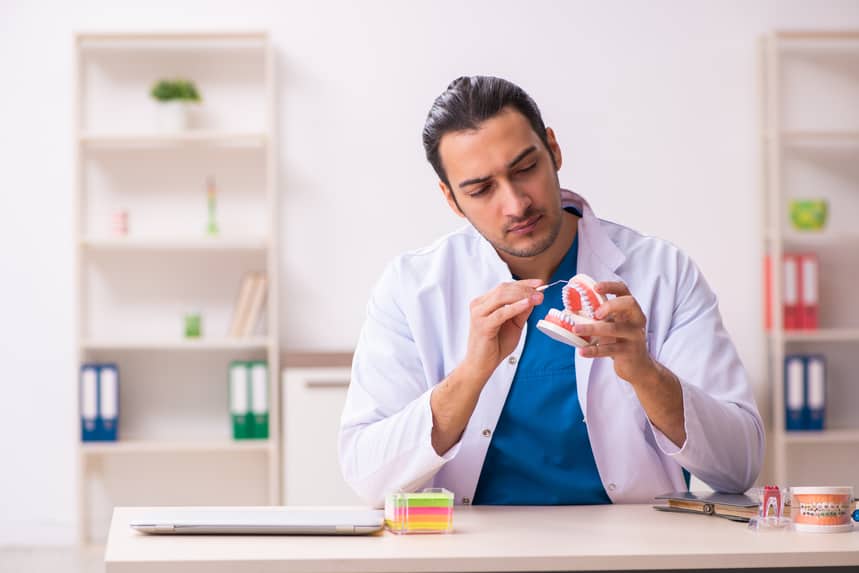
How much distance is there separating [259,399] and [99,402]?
1.92 feet

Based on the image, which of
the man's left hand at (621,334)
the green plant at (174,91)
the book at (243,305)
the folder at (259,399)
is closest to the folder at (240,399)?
the folder at (259,399)

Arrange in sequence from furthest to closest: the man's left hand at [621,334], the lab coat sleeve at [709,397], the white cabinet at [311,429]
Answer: the white cabinet at [311,429], the lab coat sleeve at [709,397], the man's left hand at [621,334]

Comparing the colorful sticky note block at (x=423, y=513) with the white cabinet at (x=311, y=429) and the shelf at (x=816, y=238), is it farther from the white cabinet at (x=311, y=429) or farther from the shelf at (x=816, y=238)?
the shelf at (x=816, y=238)

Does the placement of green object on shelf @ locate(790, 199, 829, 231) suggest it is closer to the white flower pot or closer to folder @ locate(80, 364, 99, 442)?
the white flower pot

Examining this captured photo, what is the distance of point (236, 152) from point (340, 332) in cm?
81

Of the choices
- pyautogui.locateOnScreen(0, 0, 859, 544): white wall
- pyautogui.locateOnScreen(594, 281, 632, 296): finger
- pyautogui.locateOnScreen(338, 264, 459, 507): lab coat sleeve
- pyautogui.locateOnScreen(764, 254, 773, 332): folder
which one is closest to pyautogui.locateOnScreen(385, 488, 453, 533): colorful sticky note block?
pyautogui.locateOnScreen(338, 264, 459, 507): lab coat sleeve

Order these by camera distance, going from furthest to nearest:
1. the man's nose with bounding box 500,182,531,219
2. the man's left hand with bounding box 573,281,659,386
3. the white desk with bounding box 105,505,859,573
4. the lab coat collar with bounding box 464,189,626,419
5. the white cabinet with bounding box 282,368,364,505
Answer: the white cabinet with bounding box 282,368,364,505 < the lab coat collar with bounding box 464,189,626,419 < the man's nose with bounding box 500,182,531,219 < the man's left hand with bounding box 573,281,659,386 < the white desk with bounding box 105,505,859,573

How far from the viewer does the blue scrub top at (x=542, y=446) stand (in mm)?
1872

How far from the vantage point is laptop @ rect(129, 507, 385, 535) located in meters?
1.42

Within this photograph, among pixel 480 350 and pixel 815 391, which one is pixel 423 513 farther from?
pixel 815 391

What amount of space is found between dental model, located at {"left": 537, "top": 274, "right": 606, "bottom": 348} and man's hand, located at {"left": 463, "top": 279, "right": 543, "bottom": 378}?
75 millimetres

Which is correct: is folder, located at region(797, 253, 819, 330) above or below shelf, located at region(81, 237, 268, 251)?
below

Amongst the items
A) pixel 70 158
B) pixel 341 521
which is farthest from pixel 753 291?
pixel 341 521

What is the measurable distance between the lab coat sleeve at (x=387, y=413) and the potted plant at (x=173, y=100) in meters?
2.43
